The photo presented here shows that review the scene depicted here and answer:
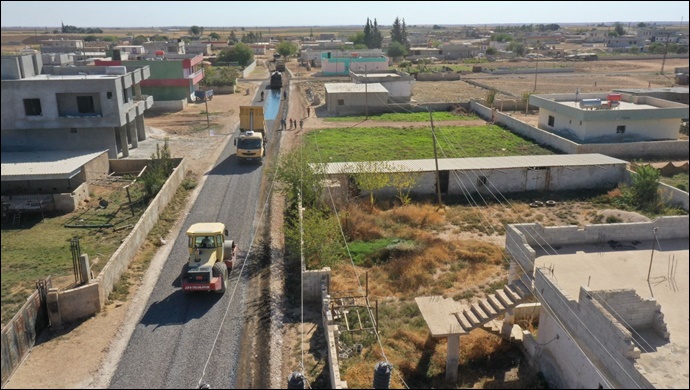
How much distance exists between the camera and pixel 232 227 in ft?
85.6

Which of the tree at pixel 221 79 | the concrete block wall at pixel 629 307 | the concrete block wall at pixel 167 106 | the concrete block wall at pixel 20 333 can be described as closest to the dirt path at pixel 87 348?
the concrete block wall at pixel 20 333

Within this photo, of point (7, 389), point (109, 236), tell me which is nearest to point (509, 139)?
point (109, 236)

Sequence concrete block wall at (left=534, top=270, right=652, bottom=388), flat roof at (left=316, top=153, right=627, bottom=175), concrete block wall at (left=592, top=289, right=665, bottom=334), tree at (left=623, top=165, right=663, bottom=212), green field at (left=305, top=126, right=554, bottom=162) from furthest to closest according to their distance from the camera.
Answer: green field at (left=305, top=126, right=554, bottom=162) < flat roof at (left=316, top=153, right=627, bottom=175) < tree at (left=623, top=165, right=663, bottom=212) < concrete block wall at (left=592, top=289, right=665, bottom=334) < concrete block wall at (left=534, top=270, right=652, bottom=388)

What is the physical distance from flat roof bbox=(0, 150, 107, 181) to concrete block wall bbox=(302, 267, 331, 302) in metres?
16.3

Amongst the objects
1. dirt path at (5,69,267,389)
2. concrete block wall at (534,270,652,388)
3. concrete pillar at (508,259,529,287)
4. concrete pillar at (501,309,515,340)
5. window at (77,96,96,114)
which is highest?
window at (77,96,96,114)

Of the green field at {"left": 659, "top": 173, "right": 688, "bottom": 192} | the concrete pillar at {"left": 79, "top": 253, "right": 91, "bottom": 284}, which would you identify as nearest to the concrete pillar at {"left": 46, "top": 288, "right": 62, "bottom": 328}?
the concrete pillar at {"left": 79, "top": 253, "right": 91, "bottom": 284}

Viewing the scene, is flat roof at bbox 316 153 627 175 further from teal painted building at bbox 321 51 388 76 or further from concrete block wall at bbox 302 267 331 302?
teal painted building at bbox 321 51 388 76

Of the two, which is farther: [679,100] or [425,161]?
[679,100]

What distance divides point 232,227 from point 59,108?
1627 centimetres

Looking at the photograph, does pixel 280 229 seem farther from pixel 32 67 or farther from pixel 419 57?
pixel 419 57

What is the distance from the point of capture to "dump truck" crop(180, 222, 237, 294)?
1908cm

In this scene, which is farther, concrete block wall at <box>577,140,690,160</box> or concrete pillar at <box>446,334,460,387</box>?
concrete block wall at <box>577,140,690,160</box>

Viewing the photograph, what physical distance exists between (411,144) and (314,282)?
979 inches

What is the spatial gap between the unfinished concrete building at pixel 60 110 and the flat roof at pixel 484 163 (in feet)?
49.8
